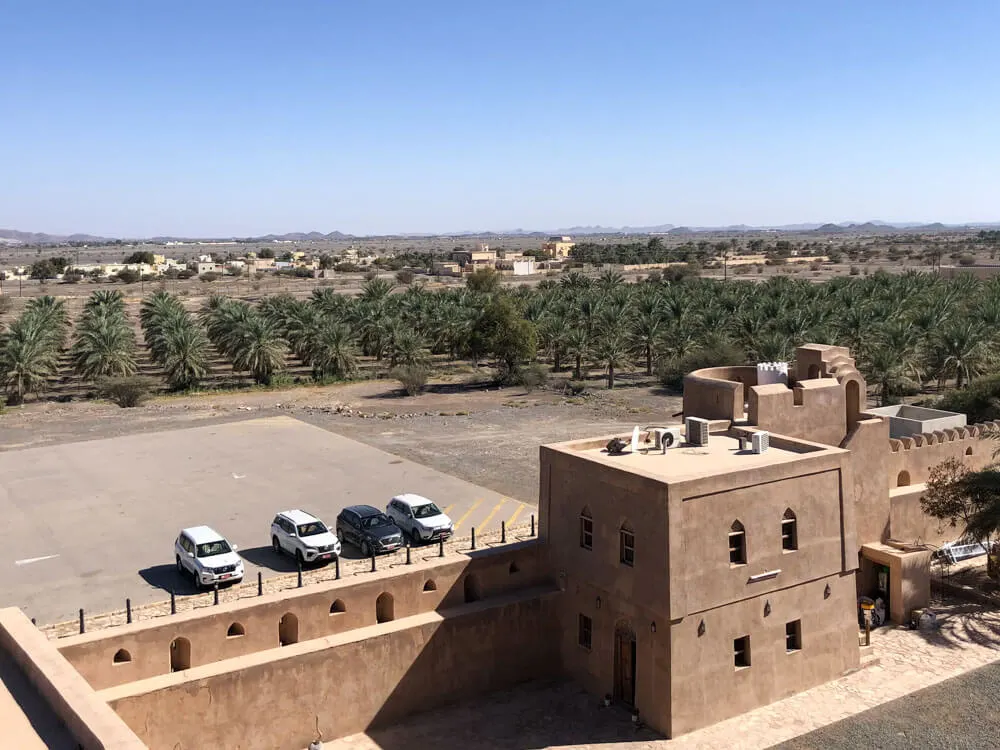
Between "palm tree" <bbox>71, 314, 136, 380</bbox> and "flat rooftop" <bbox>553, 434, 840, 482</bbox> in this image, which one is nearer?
"flat rooftop" <bbox>553, 434, 840, 482</bbox>

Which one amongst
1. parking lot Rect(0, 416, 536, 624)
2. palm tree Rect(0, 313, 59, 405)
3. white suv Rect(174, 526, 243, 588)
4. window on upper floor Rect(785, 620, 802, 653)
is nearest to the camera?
window on upper floor Rect(785, 620, 802, 653)

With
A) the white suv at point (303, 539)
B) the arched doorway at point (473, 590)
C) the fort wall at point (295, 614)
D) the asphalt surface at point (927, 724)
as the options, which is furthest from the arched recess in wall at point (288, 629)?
the asphalt surface at point (927, 724)

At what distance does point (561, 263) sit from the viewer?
527 feet

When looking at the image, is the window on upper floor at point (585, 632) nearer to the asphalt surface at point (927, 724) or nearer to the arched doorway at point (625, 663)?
the arched doorway at point (625, 663)

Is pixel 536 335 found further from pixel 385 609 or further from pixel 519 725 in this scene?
pixel 519 725

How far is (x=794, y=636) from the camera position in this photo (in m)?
16.0

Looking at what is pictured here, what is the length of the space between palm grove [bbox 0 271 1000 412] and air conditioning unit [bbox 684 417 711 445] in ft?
79.2

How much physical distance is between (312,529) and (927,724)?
12463mm

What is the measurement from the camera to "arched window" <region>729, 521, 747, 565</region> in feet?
49.1

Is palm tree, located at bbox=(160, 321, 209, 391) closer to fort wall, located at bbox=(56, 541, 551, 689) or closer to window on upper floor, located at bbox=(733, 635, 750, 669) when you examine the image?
fort wall, located at bbox=(56, 541, 551, 689)

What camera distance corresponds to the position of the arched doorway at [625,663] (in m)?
15.3

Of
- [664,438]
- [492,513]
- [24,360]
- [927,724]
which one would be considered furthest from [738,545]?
[24,360]

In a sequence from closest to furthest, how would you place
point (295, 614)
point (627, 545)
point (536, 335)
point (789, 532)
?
point (295, 614), point (627, 545), point (789, 532), point (536, 335)

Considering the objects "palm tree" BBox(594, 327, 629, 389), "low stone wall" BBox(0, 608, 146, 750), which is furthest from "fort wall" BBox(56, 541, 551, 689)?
"palm tree" BBox(594, 327, 629, 389)
